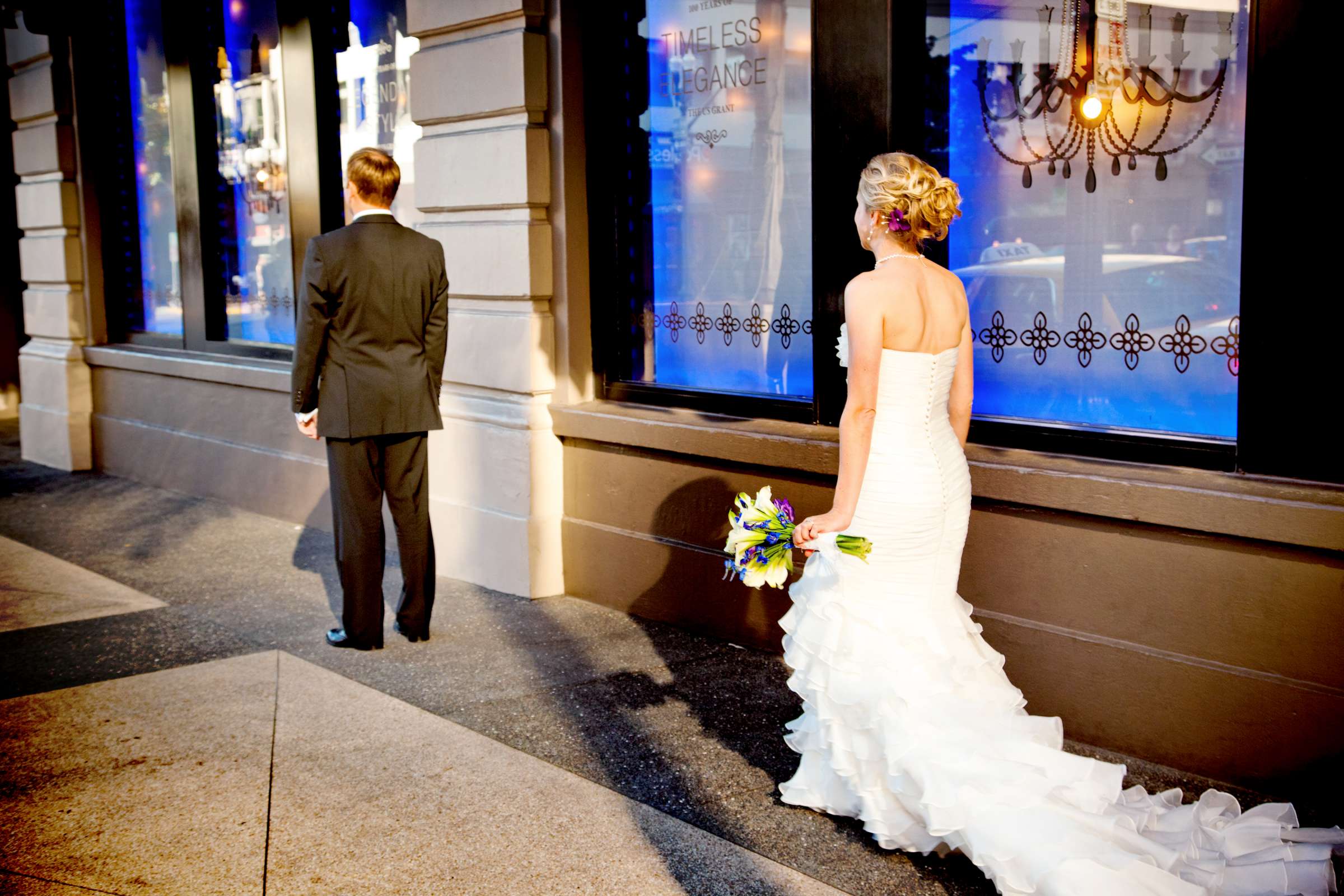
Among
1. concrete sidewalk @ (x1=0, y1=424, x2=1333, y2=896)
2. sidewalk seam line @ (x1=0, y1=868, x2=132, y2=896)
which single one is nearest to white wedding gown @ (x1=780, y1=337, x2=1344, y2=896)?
concrete sidewalk @ (x1=0, y1=424, x2=1333, y2=896)

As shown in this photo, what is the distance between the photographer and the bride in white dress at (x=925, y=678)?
136 inches

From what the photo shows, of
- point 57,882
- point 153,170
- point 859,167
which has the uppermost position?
point 153,170

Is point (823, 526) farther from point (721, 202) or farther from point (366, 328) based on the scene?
point (721, 202)

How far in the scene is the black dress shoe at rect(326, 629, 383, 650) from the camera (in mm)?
6008

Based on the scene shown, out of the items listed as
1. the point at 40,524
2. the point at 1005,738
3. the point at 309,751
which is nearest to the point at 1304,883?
the point at 1005,738

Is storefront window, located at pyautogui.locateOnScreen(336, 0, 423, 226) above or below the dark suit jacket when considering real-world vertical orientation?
above

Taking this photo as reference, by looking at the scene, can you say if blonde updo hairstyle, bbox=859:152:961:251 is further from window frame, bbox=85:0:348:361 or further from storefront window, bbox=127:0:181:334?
storefront window, bbox=127:0:181:334

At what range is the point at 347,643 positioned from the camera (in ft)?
19.8

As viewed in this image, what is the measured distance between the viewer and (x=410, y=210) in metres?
8.24

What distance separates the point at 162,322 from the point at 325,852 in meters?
8.35

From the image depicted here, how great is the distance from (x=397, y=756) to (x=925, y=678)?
78.1 inches

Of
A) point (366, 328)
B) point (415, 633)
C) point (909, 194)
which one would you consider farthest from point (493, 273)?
point (909, 194)

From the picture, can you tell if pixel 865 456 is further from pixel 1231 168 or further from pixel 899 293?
pixel 1231 168

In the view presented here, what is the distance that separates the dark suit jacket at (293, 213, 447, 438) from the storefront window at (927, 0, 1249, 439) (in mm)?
2396
